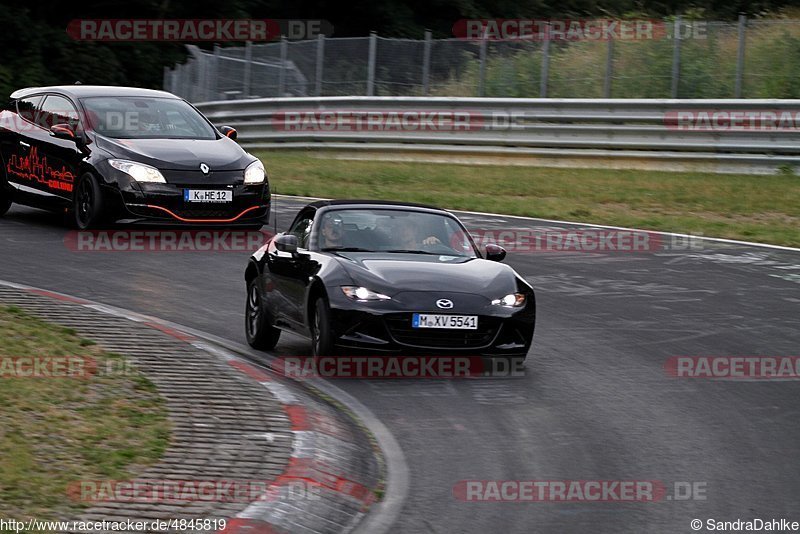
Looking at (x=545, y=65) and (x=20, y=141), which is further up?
(x=545, y=65)

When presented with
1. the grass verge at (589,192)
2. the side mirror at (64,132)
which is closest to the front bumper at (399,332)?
the side mirror at (64,132)

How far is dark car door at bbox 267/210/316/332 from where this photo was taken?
38.1 ft

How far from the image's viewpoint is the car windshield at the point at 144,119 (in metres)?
18.2

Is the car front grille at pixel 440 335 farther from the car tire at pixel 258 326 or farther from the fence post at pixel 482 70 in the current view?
the fence post at pixel 482 70

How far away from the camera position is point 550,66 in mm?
27703

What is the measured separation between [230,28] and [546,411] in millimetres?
40301

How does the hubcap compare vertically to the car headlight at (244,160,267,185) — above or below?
below

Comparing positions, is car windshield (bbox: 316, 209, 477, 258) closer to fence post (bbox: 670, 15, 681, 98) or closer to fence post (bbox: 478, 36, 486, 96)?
fence post (bbox: 670, 15, 681, 98)
